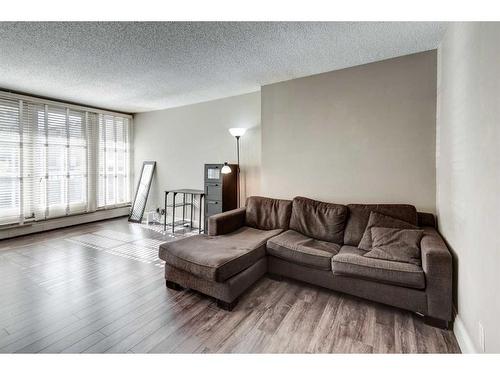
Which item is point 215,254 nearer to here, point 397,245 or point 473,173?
point 397,245

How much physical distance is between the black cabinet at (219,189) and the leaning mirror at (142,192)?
7.16 ft

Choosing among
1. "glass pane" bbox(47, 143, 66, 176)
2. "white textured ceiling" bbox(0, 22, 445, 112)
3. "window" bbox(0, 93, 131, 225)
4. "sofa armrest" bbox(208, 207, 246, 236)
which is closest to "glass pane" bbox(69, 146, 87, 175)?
"window" bbox(0, 93, 131, 225)

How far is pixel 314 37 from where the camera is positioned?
2.45 meters

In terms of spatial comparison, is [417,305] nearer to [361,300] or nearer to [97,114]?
[361,300]

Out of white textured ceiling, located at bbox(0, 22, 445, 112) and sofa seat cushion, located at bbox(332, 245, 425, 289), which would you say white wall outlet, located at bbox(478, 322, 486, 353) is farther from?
white textured ceiling, located at bbox(0, 22, 445, 112)

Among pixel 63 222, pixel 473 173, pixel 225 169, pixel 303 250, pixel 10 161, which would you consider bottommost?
pixel 63 222

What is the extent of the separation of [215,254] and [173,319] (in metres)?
0.63

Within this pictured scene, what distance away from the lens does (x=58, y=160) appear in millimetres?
4859

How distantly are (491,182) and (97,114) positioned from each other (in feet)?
21.2

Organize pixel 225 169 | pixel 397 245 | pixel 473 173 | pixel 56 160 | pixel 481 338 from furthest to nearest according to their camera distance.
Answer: pixel 56 160 → pixel 225 169 → pixel 397 245 → pixel 473 173 → pixel 481 338

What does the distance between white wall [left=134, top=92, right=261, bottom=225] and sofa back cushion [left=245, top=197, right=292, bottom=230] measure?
2.69ft

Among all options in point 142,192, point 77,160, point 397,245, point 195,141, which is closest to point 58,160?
point 77,160

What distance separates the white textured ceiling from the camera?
7.49ft
